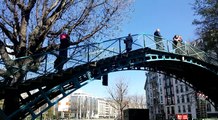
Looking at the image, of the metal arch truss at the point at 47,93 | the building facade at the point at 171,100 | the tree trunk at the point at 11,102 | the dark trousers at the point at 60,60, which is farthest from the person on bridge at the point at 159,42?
the building facade at the point at 171,100

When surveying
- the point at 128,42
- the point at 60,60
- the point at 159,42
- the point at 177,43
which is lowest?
the point at 60,60

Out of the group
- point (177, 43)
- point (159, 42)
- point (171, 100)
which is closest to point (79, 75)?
point (159, 42)

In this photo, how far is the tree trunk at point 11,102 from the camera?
46.5 ft

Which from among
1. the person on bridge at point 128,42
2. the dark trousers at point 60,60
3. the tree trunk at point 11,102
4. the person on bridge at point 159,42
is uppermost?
the person on bridge at point 159,42

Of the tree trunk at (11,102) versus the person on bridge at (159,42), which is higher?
the person on bridge at (159,42)

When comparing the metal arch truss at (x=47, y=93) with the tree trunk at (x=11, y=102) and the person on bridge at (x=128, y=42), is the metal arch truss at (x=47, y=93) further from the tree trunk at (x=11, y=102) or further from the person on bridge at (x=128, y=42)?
the person on bridge at (x=128, y=42)

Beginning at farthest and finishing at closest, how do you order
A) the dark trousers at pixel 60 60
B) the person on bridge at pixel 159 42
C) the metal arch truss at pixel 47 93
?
the person on bridge at pixel 159 42
the dark trousers at pixel 60 60
the metal arch truss at pixel 47 93

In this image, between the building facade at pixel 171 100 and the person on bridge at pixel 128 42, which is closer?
the person on bridge at pixel 128 42

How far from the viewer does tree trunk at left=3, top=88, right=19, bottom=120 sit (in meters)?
14.2

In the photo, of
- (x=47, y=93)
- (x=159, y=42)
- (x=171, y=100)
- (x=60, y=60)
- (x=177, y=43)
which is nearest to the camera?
(x=47, y=93)

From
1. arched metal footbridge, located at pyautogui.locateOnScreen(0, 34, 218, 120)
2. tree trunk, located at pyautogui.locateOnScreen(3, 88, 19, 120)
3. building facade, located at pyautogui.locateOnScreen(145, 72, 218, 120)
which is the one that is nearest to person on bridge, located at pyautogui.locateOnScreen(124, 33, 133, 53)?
arched metal footbridge, located at pyautogui.locateOnScreen(0, 34, 218, 120)

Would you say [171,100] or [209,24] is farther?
[171,100]

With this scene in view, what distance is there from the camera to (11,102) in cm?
1434

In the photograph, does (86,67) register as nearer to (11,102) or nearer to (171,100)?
(11,102)
